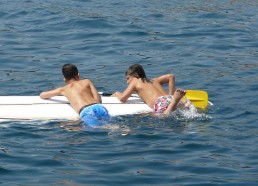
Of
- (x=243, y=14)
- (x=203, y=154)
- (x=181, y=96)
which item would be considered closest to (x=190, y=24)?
(x=243, y=14)

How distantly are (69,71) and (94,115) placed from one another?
2.99 ft

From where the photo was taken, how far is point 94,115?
11641 millimetres

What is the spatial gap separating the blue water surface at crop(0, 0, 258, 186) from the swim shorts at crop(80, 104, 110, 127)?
0.74ft

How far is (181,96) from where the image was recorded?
11867 millimetres

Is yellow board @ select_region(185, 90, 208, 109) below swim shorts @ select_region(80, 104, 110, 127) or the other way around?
below

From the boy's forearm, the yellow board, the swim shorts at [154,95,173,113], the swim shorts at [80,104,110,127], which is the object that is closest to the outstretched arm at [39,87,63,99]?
the swim shorts at [80,104,110,127]

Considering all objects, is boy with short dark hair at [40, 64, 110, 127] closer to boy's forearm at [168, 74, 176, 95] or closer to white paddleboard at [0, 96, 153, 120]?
white paddleboard at [0, 96, 153, 120]

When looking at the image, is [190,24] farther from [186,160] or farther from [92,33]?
[186,160]

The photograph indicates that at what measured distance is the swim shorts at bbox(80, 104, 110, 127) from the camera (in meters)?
11.6

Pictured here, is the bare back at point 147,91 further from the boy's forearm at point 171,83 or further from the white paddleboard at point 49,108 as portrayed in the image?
the boy's forearm at point 171,83

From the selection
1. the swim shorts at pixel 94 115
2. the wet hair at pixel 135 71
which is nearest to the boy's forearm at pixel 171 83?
the wet hair at pixel 135 71

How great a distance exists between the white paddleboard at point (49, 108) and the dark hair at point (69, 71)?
0.38 metres

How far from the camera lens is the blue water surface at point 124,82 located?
966cm

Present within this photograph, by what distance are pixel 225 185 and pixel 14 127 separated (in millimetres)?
3635
